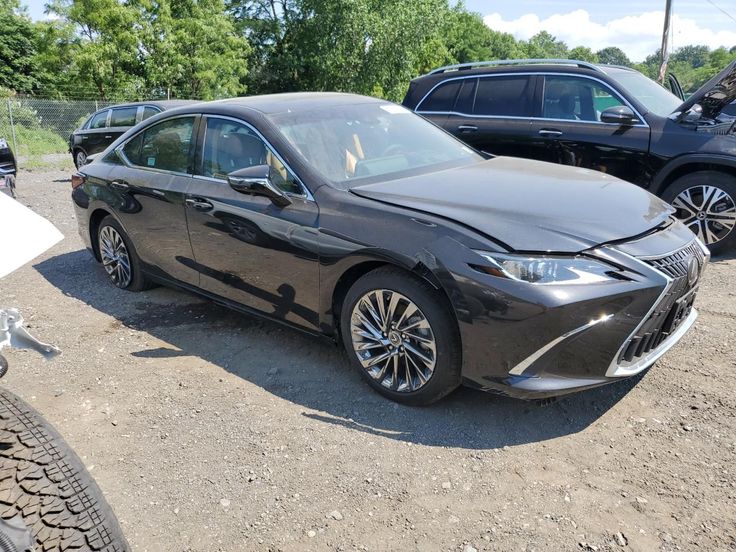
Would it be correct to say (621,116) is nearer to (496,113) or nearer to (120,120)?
(496,113)

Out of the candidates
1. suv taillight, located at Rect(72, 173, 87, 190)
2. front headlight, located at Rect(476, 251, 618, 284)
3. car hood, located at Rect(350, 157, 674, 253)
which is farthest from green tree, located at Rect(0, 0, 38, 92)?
front headlight, located at Rect(476, 251, 618, 284)

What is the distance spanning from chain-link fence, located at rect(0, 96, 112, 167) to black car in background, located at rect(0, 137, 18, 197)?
9.23 m

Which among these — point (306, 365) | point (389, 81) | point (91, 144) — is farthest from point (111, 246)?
point (389, 81)

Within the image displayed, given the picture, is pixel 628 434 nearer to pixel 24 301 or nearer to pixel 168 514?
pixel 168 514

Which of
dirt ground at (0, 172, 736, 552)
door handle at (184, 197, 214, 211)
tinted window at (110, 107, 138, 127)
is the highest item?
tinted window at (110, 107, 138, 127)

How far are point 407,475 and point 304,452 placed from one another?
552mm

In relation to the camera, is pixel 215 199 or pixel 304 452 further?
pixel 215 199

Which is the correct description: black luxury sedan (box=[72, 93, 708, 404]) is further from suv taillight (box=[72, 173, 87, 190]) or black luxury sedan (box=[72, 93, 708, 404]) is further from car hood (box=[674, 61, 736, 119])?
car hood (box=[674, 61, 736, 119])

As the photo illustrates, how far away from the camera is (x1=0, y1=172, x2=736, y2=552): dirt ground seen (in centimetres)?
259

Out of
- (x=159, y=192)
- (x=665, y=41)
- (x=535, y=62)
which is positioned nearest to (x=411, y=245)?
(x=159, y=192)

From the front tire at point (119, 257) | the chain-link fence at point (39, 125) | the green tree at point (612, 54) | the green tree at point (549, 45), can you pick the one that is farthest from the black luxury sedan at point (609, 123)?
the green tree at point (612, 54)

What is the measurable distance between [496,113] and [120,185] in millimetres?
4212

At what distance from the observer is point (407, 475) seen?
116 inches

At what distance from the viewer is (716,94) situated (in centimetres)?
588
